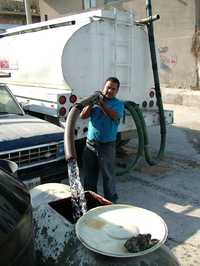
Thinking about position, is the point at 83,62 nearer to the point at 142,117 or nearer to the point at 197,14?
the point at 142,117

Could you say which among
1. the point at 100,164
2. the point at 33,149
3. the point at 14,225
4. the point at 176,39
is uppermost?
the point at 176,39

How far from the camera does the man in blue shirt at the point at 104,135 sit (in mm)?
4551

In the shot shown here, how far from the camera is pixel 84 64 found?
6.39 metres

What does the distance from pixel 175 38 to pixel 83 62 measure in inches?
393

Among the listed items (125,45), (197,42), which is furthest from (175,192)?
(197,42)

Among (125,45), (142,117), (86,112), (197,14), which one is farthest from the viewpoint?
(197,14)

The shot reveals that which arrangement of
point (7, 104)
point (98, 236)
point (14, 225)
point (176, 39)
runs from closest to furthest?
point (14, 225)
point (98, 236)
point (7, 104)
point (176, 39)

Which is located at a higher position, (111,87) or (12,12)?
(12,12)

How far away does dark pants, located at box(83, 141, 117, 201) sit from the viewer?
4.75 metres

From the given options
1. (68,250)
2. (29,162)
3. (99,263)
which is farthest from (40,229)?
(29,162)

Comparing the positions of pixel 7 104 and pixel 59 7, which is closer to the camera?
Result: pixel 7 104

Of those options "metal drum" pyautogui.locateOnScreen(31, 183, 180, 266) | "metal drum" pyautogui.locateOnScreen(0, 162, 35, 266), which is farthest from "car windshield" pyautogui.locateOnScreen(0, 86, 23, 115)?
"metal drum" pyautogui.locateOnScreen(0, 162, 35, 266)

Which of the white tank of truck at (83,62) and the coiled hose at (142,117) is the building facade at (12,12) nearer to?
the white tank of truck at (83,62)

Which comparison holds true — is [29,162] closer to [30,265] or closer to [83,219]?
[83,219]
